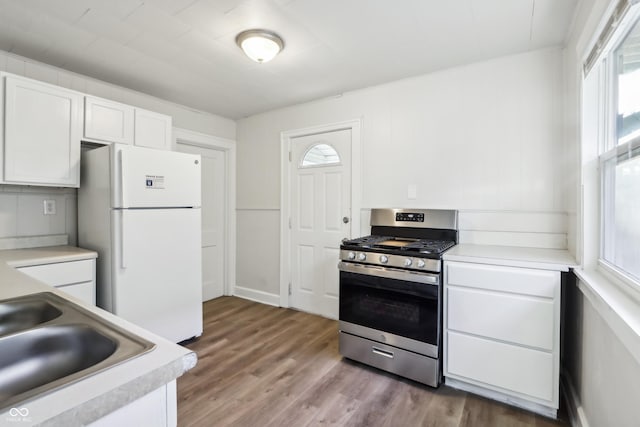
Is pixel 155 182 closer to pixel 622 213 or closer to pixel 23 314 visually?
pixel 23 314

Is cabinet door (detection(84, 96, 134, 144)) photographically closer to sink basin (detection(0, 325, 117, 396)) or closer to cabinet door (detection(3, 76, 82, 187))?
cabinet door (detection(3, 76, 82, 187))

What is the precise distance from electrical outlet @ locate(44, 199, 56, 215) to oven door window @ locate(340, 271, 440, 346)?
2392 millimetres

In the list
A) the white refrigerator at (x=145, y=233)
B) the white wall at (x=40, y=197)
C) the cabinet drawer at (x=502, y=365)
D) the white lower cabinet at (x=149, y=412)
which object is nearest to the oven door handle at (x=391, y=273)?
the cabinet drawer at (x=502, y=365)

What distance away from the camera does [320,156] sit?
130 inches

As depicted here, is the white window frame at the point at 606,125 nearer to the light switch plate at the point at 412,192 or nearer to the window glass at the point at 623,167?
the window glass at the point at 623,167

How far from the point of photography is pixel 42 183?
7.39ft

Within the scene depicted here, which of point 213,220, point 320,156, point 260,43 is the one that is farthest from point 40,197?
point 320,156

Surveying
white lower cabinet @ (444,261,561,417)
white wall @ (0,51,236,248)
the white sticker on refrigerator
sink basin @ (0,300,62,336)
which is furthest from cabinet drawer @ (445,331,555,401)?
white wall @ (0,51,236,248)

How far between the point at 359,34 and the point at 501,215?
5.40ft

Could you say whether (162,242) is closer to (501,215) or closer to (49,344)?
(49,344)

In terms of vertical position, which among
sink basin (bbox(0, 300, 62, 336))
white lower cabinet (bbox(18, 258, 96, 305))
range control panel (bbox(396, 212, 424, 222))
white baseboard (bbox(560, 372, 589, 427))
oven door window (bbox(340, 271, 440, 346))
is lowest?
white baseboard (bbox(560, 372, 589, 427))

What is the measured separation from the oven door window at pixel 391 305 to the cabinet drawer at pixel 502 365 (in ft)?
0.53

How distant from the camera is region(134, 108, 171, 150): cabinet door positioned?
2744 mm

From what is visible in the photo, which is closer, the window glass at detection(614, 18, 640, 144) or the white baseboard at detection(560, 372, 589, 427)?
the window glass at detection(614, 18, 640, 144)
